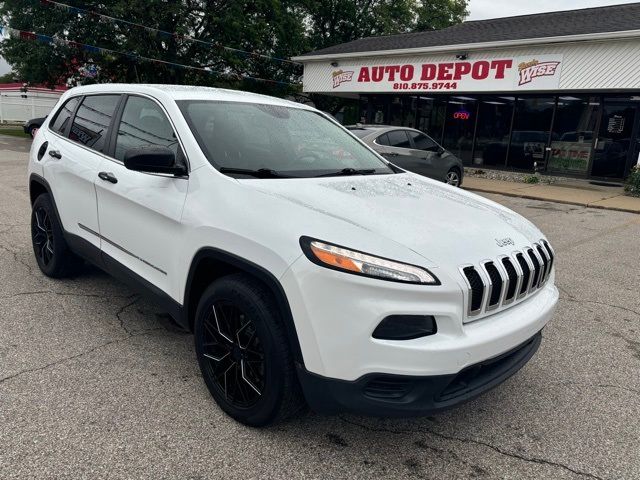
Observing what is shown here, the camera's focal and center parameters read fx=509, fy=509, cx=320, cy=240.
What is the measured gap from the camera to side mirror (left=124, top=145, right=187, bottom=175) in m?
2.79

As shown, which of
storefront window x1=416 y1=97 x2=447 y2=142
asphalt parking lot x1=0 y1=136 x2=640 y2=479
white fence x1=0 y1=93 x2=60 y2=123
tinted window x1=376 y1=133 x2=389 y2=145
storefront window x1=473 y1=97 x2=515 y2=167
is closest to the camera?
asphalt parking lot x1=0 y1=136 x2=640 y2=479

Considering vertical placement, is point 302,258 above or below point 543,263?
above

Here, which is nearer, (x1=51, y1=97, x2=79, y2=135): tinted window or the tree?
(x1=51, y1=97, x2=79, y2=135): tinted window

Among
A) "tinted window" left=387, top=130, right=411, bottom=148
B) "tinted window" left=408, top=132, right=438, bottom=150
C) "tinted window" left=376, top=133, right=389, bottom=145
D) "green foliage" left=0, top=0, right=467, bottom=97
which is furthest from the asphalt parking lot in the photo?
"green foliage" left=0, top=0, right=467, bottom=97

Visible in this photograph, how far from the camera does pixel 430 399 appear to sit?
2.20 meters

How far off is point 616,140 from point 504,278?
14.5 meters

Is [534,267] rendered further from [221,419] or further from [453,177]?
[453,177]

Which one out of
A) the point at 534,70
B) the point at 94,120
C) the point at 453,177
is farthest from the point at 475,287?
the point at 534,70

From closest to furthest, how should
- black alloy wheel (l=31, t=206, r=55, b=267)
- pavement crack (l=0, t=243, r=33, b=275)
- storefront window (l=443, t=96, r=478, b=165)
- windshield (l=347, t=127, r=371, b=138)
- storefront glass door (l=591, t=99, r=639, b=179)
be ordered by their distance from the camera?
black alloy wheel (l=31, t=206, r=55, b=267) < pavement crack (l=0, t=243, r=33, b=275) < windshield (l=347, t=127, r=371, b=138) < storefront glass door (l=591, t=99, r=639, b=179) < storefront window (l=443, t=96, r=478, b=165)

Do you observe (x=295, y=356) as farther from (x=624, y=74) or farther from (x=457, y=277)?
(x=624, y=74)

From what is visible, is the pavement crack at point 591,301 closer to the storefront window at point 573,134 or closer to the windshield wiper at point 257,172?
the windshield wiper at point 257,172

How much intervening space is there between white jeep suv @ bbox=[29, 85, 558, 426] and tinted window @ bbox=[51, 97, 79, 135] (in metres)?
0.80

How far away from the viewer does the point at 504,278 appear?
2.40 meters

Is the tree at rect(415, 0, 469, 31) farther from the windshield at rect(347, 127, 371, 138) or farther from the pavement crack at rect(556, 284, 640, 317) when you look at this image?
the pavement crack at rect(556, 284, 640, 317)
